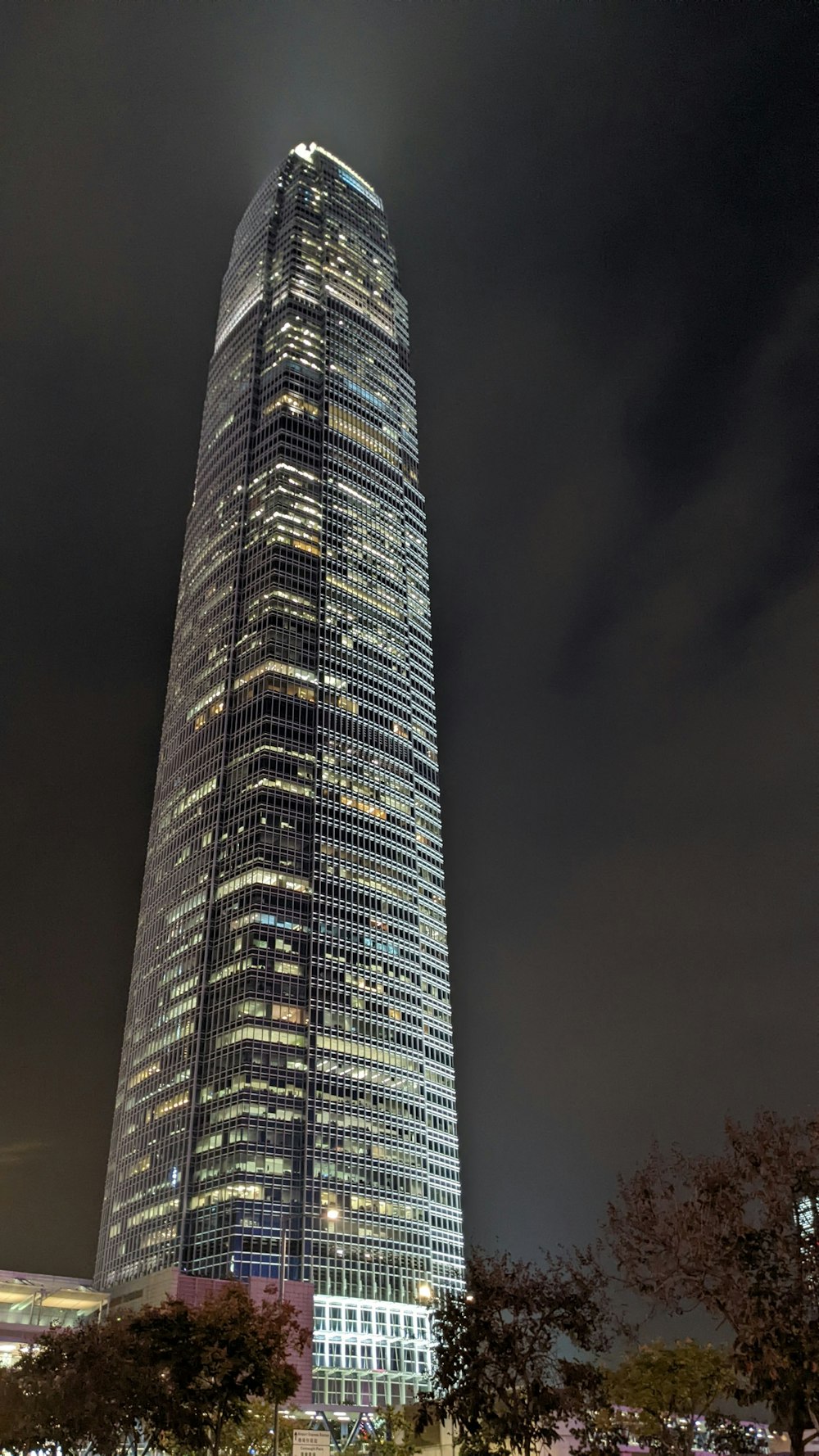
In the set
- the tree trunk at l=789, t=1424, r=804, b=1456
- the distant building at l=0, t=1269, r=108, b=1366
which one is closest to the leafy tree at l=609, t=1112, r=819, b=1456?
the tree trunk at l=789, t=1424, r=804, b=1456

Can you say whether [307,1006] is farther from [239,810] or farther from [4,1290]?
[4,1290]

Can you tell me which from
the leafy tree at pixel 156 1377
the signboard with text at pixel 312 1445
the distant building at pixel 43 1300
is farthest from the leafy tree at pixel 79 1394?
the distant building at pixel 43 1300

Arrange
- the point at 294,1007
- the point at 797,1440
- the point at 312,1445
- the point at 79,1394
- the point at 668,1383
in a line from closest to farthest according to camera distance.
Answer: the point at 797,1440, the point at 312,1445, the point at 79,1394, the point at 668,1383, the point at 294,1007

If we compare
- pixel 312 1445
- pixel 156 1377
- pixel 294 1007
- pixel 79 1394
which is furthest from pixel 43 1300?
pixel 312 1445

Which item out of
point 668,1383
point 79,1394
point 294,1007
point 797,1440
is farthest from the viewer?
point 294,1007

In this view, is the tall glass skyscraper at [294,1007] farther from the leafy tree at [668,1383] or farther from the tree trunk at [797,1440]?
the tree trunk at [797,1440]

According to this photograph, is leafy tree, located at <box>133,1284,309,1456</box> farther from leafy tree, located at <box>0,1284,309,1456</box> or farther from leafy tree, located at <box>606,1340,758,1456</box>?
leafy tree, located at <box>606,1340,758,1456</box>

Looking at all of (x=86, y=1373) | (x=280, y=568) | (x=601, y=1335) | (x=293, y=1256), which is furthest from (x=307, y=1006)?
(x=601, y=1335)

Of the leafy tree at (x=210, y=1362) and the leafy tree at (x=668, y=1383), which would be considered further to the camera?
the leafy tree at (x=668, y=1383)

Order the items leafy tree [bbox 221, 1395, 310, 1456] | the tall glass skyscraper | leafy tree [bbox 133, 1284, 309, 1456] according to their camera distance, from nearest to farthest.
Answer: leafy tree [bbox 133, 1284, 309, 1456] → leafy tree [bbox 221, 1395, 310, 1456] → the tall glass skyscraper

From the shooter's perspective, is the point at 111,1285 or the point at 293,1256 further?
the point at 111,1285

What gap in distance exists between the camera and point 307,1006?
161125 millimetres

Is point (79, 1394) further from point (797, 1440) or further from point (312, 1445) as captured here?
point (797, 1440)

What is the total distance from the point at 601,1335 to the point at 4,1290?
436 feet
